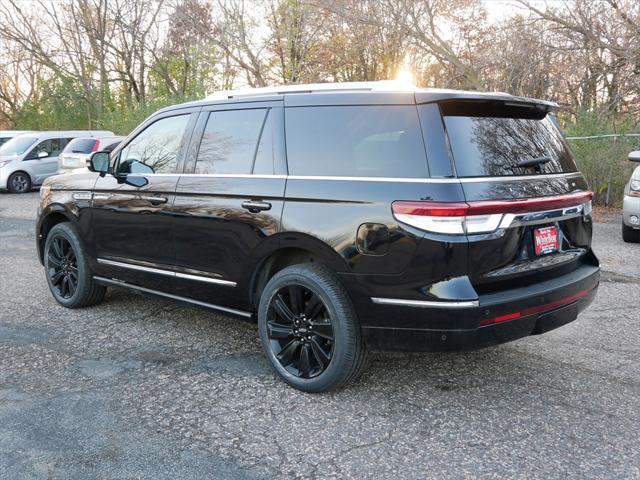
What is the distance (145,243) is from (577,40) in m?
13.0

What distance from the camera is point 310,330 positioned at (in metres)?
3.72

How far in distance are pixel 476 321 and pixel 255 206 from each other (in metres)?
1.53

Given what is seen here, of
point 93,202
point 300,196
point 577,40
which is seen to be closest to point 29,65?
point 577,40

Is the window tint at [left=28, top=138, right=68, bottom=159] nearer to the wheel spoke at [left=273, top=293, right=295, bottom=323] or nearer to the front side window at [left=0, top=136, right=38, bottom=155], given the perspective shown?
the front side window at [left=0, top=136, right=38, bottom=155]

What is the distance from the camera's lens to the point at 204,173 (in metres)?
4.33

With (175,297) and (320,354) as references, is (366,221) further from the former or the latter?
(175,297)

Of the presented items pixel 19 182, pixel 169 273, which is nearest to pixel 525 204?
pixel 169 273

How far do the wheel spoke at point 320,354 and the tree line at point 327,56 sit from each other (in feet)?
33.9

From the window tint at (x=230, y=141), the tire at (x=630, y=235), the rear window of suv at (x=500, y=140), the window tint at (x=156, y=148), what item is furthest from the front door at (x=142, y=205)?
the tire at (x=630, y=235)

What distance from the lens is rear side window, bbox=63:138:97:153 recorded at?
16.0 metres

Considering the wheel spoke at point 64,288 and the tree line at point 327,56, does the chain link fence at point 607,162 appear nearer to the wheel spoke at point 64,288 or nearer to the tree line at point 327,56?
the tree line at point 327,56

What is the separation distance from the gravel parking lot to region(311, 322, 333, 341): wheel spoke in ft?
1.26

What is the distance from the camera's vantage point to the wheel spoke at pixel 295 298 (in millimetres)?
3729

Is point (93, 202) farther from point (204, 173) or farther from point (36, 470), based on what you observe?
point (36, 470)
